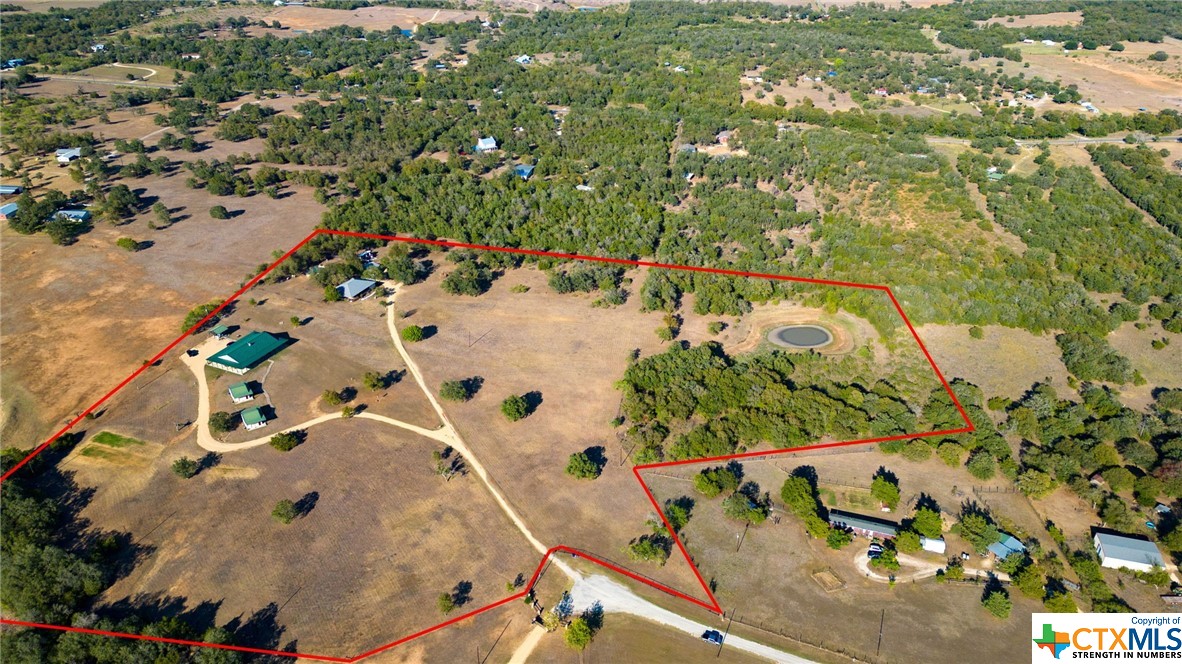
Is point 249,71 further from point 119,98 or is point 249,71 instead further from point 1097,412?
point 1097,412

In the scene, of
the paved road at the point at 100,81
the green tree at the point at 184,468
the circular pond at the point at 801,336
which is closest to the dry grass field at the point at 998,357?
the circular pond at the point at 801,336

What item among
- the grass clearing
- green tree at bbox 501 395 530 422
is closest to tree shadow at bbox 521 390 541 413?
green tree at bbox 501 395 530 422

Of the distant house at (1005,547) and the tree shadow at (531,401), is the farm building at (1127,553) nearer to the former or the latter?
the distant house at (1005,547)

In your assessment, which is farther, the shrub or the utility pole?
the shrub

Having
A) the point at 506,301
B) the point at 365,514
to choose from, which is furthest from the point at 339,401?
the point at 506,301

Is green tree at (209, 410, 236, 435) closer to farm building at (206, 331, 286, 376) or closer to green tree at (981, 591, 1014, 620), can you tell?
farm building at (206, 331, 286, 376)
